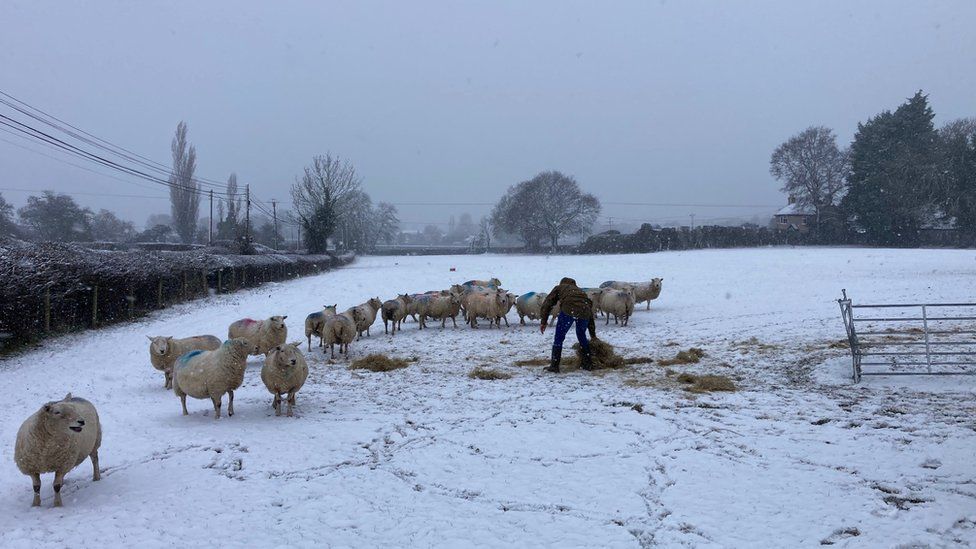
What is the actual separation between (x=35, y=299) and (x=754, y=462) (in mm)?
17567

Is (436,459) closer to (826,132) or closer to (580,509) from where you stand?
(580,509)

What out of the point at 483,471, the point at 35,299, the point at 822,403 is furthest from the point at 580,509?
the point at 35,299

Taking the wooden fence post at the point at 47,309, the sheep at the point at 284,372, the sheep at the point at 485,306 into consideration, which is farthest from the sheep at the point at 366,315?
the wooden fence post at the point at 47,309

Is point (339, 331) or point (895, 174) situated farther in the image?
point (895, 174)

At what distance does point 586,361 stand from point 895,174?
59175 mm

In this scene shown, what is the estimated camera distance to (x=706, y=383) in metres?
10.9

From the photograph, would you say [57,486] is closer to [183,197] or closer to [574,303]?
[574,303]

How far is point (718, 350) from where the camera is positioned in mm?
14523

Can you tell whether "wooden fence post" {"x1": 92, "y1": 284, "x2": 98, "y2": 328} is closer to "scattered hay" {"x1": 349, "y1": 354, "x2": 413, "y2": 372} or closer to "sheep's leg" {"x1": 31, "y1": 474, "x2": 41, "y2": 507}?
"scattered hay" {"x1": 349, "y1": 354, "x2": 413, "y2": 372}

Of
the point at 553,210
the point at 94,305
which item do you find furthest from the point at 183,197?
the point at 94,305

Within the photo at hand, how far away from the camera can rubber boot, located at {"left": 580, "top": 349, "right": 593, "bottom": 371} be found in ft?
42.2

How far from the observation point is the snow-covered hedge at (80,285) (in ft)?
50.6

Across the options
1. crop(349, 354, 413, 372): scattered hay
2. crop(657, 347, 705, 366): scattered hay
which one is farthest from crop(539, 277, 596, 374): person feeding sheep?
crop(349, 354, 413, 372): scattered hay

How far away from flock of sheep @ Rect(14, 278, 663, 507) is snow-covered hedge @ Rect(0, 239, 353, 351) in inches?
239
